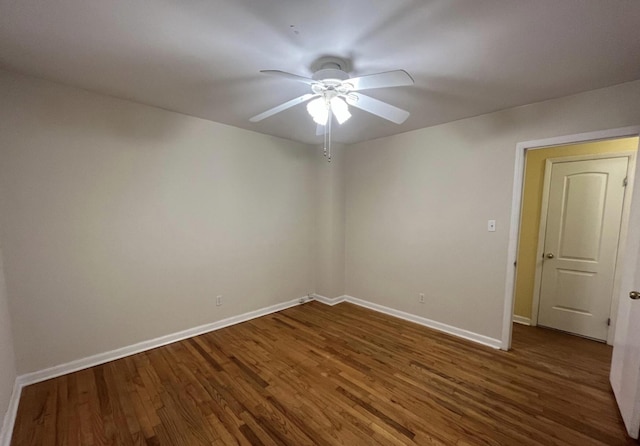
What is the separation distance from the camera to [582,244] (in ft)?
9.75

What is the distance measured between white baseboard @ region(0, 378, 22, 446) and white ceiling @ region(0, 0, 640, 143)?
7.45 ft

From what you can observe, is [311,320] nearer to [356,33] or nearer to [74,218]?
[74,218]

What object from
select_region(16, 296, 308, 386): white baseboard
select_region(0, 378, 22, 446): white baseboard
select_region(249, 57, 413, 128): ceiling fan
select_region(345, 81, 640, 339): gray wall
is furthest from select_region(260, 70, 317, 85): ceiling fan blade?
select_region(16, 296, 308, 386): white baseboard

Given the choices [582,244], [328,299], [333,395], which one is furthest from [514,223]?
[328,299]

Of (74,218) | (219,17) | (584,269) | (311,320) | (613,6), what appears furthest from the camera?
(311,320)

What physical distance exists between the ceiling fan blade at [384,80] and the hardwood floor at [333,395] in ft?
6.92

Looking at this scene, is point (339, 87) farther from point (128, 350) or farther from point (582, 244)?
point (582, 244)

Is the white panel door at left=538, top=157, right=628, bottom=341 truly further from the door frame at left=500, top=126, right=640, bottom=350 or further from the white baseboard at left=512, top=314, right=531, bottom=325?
the door frame at left=500, top=126, right=640, bottom=350

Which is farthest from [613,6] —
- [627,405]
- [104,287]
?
[104,287]

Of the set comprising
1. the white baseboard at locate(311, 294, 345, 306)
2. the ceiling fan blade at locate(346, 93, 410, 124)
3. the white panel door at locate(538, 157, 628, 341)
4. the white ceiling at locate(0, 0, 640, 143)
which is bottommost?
the white baseboard at locate(311, 294, 345, 306)

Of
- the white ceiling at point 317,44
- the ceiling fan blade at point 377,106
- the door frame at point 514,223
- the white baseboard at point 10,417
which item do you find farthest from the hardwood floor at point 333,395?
the white ceiling at point 317,44

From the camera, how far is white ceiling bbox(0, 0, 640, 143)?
126 centimetres

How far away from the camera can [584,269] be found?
9.72 ft

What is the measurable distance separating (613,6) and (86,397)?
3906 mm
